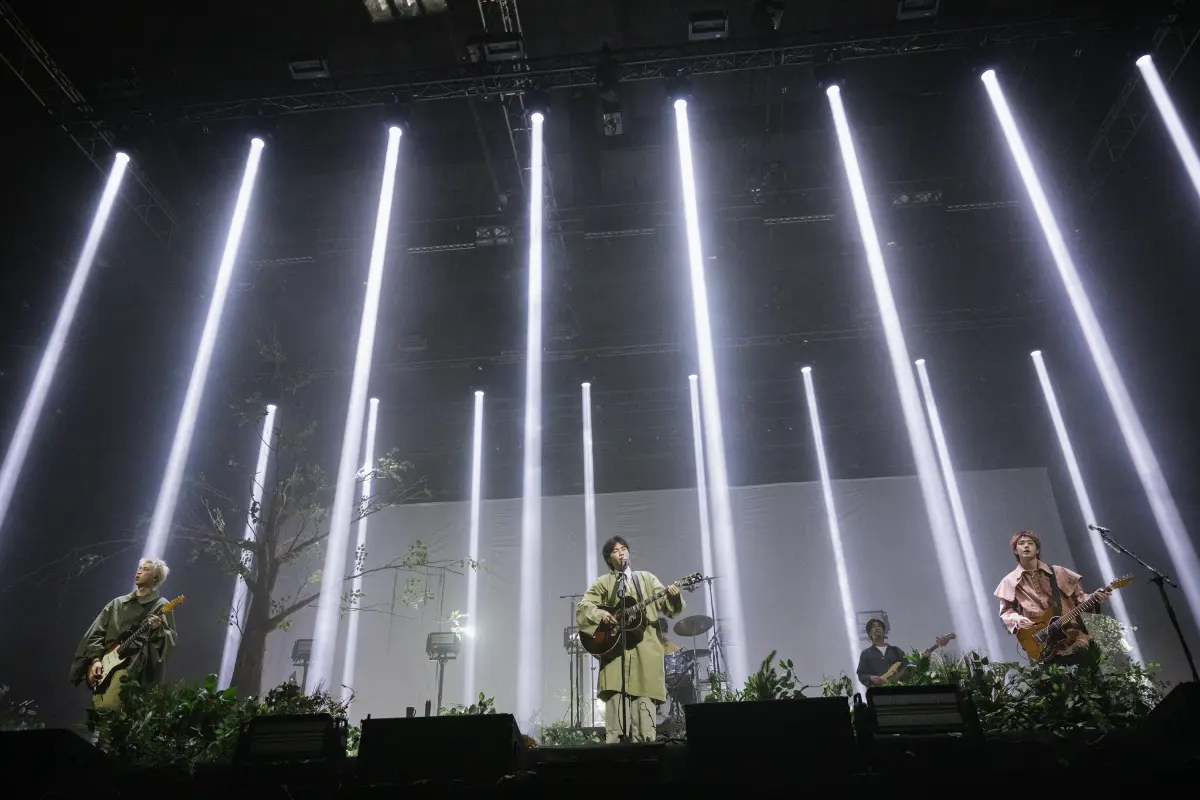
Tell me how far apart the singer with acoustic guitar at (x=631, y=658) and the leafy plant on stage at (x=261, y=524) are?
8.57ft

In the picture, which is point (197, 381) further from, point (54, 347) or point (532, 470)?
point (532, 470)

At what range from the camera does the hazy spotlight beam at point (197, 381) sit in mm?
7281

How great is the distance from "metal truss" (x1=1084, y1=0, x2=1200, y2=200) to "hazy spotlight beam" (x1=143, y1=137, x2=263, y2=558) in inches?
320

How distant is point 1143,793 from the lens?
2369mm

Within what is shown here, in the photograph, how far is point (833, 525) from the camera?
34.9 ft

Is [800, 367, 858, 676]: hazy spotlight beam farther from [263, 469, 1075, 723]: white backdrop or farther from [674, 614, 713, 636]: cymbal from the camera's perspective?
[674, 614, 713, 636]: cymbal

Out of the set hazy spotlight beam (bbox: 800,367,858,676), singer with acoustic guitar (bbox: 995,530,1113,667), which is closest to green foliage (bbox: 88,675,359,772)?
singer with acoustic guitar (bbox: 995,530,1113,667)

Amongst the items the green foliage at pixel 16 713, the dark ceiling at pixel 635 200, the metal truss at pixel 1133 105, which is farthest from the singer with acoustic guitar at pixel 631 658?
the metal truss at pixel 1133 105

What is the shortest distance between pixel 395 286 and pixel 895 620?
25.8 ft

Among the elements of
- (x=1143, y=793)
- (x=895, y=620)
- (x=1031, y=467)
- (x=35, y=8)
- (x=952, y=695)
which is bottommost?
(x=1143, y=793)

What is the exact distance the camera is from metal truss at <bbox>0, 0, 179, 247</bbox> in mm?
6250

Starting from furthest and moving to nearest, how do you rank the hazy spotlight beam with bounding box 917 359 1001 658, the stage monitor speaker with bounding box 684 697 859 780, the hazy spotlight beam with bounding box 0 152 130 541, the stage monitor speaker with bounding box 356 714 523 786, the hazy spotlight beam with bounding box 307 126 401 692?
the hazy spotlight beam with bounding box 917 359 1001 658
the hazy spotlight beam with bounding box 307 126 401 692
the hazy spotlight beam with bounding box 0 152 130 541
the stage monitor speaker with bounding box 356 714 523 786
the stage monitor speaker with bounding box 684 697 859 780

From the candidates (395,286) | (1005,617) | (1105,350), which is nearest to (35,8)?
(395,286)

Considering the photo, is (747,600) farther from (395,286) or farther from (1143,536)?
(395,286)
